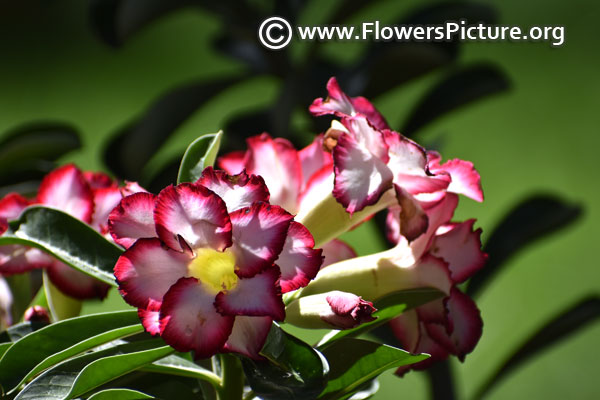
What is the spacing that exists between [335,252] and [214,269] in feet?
0.43

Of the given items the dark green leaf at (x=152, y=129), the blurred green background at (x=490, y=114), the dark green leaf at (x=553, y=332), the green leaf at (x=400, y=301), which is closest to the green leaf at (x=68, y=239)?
the green leaf at (x=400, y=301)

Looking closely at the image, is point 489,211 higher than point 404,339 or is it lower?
lower

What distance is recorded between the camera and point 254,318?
0.45 metres

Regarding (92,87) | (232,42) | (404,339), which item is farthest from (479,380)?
(92,87)

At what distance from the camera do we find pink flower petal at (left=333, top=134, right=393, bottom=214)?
479mm

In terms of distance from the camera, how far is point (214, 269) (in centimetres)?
45

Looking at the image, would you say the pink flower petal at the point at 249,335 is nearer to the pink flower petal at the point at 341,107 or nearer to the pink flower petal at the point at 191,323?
the pink flower petal at the point at 191,323

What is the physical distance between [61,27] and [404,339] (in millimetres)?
4020

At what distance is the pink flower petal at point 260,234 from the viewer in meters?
0.44

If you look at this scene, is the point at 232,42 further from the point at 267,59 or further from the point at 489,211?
the point at 489,211

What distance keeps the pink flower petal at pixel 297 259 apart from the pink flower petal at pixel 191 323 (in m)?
0.04

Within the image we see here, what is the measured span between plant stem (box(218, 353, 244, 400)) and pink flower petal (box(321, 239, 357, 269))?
0.09 m

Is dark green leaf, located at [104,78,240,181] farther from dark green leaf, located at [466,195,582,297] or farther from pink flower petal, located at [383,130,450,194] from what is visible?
pink flower petal, located at [383,130,450,194]

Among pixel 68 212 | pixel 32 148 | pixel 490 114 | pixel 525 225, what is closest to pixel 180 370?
pixel 68 212
